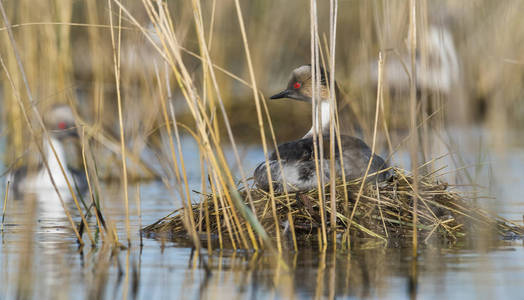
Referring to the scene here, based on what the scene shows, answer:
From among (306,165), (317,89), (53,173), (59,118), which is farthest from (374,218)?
(59,118)

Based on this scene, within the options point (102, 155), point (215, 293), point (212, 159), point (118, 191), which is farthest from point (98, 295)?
point (102, 155)

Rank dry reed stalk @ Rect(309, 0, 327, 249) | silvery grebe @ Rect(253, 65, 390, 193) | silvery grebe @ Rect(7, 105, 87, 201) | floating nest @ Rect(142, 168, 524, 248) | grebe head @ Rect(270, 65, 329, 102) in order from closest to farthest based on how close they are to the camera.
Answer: dry reed stalk @ Rect(309, 0, 327, 249), floating nest @ Rect(142, 168, 524, 248), silvery grebe @ Rect(253, 65, 390, 193), grebe head @ Rect(270, 65, 329, 102), silvery grebe @ Rect(7, 105, 87, 201)

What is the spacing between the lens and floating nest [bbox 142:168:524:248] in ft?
15.7

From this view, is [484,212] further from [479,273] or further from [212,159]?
[212,159]

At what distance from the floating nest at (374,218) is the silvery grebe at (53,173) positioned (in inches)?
88.2

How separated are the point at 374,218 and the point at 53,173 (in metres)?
4.96

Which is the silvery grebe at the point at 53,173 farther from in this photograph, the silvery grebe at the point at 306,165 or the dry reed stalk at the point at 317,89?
the dry reed stalk at the point at 317,89

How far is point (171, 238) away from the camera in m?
4.97

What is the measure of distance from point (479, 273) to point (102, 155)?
5395 millimetres

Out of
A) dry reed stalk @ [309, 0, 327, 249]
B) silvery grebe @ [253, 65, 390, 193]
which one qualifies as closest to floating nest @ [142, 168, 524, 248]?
silvery grebe @ [253, 65, 390, 193]

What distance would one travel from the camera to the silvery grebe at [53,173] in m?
7.84

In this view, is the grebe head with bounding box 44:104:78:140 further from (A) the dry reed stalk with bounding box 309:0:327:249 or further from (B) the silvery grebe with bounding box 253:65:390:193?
(A) the dry reed stalk with bounding box 309:0:327:249

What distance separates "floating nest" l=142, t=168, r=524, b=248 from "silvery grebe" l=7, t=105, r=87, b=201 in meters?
2.24

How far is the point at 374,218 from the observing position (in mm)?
4934
